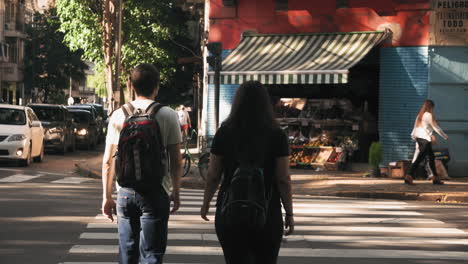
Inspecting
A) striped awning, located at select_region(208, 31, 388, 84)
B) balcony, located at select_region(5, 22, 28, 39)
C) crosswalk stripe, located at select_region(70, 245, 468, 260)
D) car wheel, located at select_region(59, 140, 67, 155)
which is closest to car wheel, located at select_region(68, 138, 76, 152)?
car wheel, located at select_region(59, 140, 67, 155)

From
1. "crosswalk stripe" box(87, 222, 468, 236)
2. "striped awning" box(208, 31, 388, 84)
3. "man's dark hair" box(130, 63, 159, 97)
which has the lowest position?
"crosswalk stripe" box(87, 222, 468, 236)

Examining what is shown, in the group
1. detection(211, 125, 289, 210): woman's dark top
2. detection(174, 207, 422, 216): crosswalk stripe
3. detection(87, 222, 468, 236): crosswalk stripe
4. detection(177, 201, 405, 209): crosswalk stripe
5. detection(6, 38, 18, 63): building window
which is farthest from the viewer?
detection(6, 38, 18, 63): building window

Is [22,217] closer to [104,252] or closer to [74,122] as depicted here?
[104,252]

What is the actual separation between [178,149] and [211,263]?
2.92 m

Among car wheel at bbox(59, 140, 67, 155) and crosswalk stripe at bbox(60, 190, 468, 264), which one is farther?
car wheel at bbox(59, 140, 67, 155)

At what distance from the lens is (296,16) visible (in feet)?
77.8

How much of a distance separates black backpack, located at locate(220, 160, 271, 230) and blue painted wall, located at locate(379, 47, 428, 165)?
17136 millimetres

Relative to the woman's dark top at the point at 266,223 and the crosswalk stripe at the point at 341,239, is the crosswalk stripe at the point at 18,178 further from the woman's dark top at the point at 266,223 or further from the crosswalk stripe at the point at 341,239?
the woman's dark top at the point at 266,223

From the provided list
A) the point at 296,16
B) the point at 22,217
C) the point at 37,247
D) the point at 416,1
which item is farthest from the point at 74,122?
the point at 37,247

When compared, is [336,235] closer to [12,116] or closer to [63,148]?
[12,116]

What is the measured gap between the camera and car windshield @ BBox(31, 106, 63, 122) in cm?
3056

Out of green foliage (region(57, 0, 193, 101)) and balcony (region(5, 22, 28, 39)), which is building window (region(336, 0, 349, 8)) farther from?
balcony (region(5, 22, 28, 39))

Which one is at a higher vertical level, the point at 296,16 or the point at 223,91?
the point at 296,16

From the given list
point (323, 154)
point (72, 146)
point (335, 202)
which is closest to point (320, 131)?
point (323, 154)
